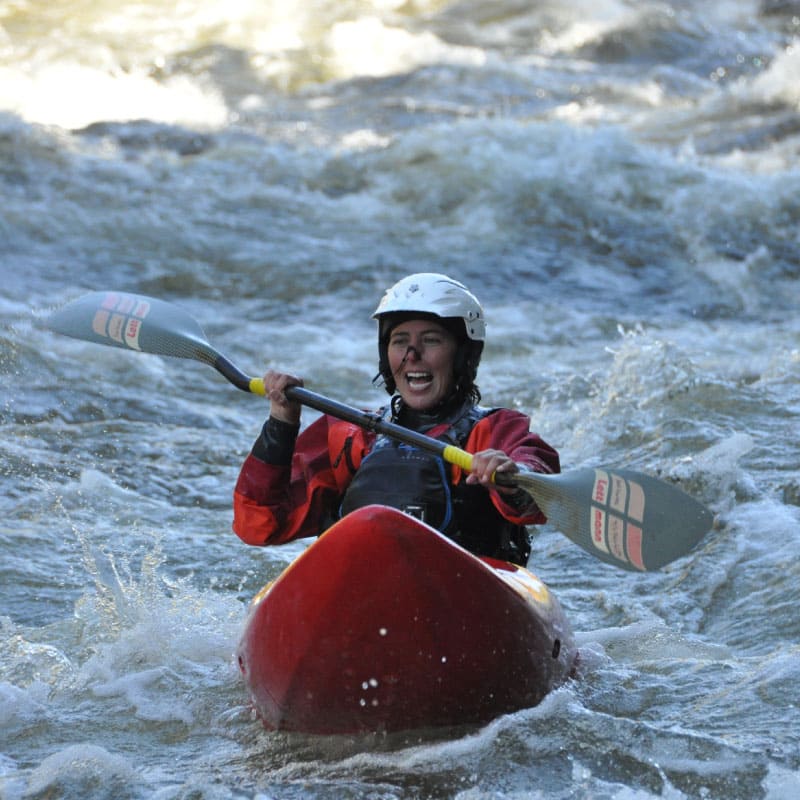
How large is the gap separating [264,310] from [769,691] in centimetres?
577

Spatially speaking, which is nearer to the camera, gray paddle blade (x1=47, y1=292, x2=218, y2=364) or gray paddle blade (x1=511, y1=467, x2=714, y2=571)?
gray paddle blade (x1=511, y1=467, x2=714, y2=571)

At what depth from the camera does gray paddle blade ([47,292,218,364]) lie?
182 inches

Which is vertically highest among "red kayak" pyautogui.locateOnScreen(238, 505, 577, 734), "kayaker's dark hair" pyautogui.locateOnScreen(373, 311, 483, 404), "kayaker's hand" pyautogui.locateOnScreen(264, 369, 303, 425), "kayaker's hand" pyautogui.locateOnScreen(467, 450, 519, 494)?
"kayaker's dark hair" pyautogui.locateOnScreen(373, 311, 483, 404)

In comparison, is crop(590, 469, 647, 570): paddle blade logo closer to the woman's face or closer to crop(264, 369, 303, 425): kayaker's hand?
the woman's face

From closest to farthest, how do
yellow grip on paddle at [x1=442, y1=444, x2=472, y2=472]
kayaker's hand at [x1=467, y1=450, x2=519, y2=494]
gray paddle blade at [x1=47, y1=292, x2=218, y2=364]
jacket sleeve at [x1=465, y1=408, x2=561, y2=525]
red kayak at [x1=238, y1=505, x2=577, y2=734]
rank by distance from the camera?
red kayak at [x1=238, y1=505, x2=577, y2=734]
kayaker's hand at [x1=467, y1=450, x2=519, y2=494]
yellow grip on paddle at [x1=442, y1=444, x2=472, y2=472]
jacket sleeve at [x1=465, y1=408, x2=561, y2=525]
gray paddle blade at [x1=47, y1=292, x2=218, y2=364]

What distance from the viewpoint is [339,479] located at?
395 cm

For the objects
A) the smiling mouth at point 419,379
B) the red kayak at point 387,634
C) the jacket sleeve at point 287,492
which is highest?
the smiling mouth at point 419,379

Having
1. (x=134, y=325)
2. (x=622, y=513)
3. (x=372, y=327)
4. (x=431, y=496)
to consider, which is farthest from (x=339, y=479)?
(x=372, y=327)

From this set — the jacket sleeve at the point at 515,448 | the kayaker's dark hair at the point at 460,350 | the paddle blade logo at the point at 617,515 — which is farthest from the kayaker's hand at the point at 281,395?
the paddle blade logo at the point at 617,515

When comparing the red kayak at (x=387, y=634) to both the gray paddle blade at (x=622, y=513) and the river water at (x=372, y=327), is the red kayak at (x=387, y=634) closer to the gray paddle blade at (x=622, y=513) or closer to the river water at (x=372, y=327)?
the river water at (x=372, y=327)

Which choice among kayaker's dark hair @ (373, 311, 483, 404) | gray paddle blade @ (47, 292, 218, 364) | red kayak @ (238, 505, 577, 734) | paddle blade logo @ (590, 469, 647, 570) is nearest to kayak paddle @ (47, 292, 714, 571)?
paddle blade logo @ (590, 469, 647, 570)

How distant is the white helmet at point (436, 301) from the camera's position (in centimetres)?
387

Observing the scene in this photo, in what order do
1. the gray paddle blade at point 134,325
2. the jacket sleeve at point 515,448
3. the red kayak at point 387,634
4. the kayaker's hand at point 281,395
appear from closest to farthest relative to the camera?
1. the red kayak at point 387,634
2. the jacket sleeve at point 515,448
3. the kayaker's hand at point 281,395
4. the gray paddle blade at point 134,325

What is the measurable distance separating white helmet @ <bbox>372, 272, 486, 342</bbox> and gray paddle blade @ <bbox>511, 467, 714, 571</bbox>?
704 mm
